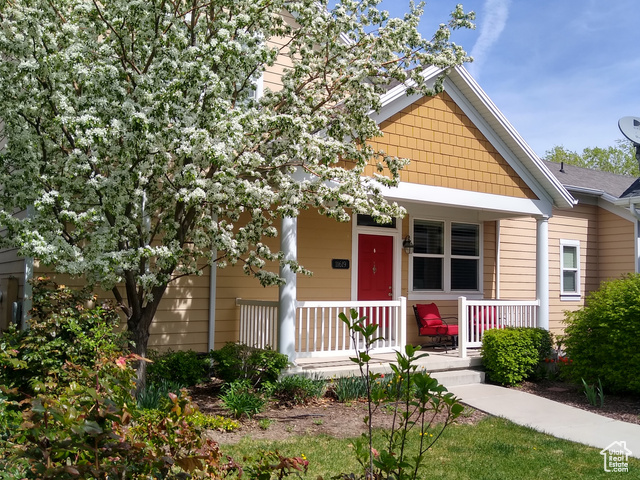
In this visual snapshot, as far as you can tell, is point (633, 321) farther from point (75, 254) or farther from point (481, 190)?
point (75, 254)

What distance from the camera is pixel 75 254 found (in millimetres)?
6223

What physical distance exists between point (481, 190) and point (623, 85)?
123ft

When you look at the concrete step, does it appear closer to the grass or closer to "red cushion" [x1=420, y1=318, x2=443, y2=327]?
"red cushion" [x1=420, y1=318, x2=443, y2=327]

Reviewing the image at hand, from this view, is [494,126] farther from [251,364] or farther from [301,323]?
[251,364]

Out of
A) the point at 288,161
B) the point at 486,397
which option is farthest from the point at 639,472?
the point at 288,161

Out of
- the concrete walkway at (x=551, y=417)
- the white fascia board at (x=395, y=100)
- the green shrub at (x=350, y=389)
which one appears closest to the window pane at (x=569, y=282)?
the concrete walkway at (x=551, y=417)

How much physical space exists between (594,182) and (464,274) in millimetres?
6630

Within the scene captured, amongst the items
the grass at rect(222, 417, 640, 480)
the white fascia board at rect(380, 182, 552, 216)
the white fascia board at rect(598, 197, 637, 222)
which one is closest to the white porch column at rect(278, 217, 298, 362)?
the white fascia board at rect(380, 182, 552, 216)

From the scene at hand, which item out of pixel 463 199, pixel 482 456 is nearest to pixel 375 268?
pixel 463 199

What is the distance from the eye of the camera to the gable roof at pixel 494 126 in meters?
9.93

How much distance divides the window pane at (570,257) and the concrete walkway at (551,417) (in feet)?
21.4

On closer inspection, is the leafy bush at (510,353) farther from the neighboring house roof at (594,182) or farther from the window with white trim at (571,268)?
the neighboring house roof at (594,182)

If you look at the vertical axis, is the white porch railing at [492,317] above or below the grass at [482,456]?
above

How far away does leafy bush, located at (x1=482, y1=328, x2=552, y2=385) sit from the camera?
9906 mm
